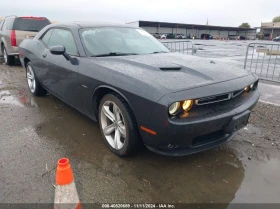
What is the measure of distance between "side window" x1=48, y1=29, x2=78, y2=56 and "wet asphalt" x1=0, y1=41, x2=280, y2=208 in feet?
3.75

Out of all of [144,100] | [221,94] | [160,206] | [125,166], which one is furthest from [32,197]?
[221,94]

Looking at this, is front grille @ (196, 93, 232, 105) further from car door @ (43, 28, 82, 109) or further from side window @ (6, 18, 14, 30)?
side window @ (6, 18, 14, 30)

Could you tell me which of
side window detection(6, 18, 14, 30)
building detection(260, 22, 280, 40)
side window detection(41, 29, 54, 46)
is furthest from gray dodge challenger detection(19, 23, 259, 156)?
building detection(260, 22, 280, 40)

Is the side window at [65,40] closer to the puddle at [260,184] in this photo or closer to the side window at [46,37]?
the side window at [46,37]

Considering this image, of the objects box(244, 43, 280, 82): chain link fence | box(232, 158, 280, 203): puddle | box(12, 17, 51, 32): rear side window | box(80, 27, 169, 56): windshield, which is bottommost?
box(232, 158, 280, 203): puddle

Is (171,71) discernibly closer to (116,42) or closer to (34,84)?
(116,42)

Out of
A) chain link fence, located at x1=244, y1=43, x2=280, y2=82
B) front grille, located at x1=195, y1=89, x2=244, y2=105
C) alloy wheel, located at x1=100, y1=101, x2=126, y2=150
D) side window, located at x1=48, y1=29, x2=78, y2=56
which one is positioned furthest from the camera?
chain link fence, located at x1=244, y1=43, x2=280, y2=82

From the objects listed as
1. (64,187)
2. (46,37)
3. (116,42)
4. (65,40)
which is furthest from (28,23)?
(64,187)

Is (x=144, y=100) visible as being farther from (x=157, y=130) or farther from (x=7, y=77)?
(x=7, y=77)

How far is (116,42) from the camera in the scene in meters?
3.62

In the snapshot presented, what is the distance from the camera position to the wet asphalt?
229 cm

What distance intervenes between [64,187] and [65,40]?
8.91 ft

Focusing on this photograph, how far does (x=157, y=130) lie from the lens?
7.61 feet

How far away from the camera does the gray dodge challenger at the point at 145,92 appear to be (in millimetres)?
2314
